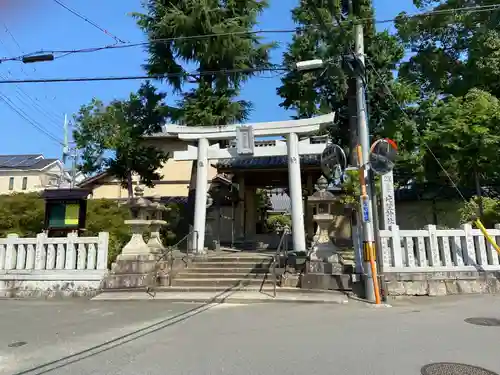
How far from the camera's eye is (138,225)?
36.0 ft

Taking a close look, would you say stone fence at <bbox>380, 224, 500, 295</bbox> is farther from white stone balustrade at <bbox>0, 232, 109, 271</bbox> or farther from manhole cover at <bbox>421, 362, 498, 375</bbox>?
white stone balustrade at <bbox>0, 232, 109, 271</bbox>

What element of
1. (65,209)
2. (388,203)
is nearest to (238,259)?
(388,203)

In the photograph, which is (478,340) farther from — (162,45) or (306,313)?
(162,45)

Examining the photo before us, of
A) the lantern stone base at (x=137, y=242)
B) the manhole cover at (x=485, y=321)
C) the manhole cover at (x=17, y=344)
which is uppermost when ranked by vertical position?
the lantern stone base at (x=137, y=242)

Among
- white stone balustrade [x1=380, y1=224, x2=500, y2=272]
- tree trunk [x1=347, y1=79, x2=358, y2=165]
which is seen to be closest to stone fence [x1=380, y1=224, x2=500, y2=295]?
white stone balustrade [x1=380, y1=224, x2=500, y2=272]

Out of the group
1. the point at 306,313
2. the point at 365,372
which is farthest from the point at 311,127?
the point at 365,372

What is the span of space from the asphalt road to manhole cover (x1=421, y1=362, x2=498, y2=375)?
0.38ft

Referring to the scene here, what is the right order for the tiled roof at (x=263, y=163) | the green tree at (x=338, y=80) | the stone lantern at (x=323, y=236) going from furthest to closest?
1. the tiled roof at (x=263, y=163)
2. the green tree at (x=338, y=80)
3. the stone lantern at (x=323, y=236)

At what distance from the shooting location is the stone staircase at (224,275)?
408 inches

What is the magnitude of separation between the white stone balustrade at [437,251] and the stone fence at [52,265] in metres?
7.70

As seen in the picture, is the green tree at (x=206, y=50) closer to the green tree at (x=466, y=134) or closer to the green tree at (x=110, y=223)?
the green tree at (x=110, y=223)

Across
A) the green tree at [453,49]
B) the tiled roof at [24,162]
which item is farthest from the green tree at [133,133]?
the tiled roof at [24,162]

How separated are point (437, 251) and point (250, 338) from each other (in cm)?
622

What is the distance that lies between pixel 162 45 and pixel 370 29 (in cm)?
894
